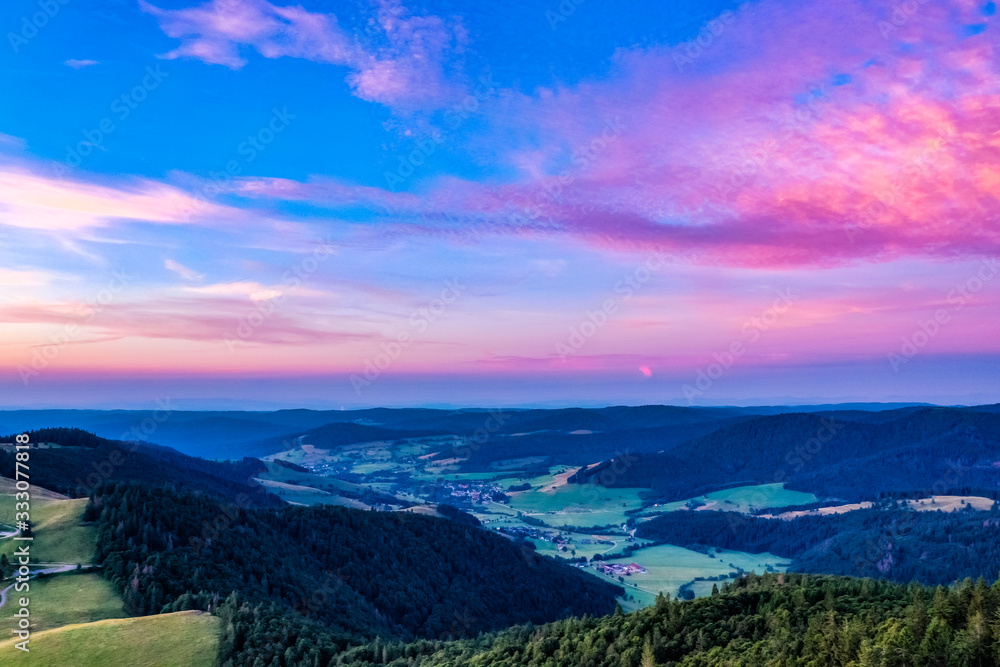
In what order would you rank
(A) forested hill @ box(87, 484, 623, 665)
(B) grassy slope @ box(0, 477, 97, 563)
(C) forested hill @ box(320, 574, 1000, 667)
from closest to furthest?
(C) forested hill @ box(320, 574, 1000, 667)
(A) forested hill @ box(87, 484, 623, 665)
(B) grassy slope @ box(0, 477, 97, 563)

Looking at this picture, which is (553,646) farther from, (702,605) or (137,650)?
(137,650)

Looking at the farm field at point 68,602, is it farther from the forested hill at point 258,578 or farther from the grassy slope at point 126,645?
the grassy slope at point 126,645

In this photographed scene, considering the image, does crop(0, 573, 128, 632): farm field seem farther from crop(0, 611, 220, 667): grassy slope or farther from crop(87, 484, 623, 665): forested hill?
crop(0, 611, 220, 667): grassy slope

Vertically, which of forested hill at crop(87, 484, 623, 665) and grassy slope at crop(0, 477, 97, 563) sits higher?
grassy slope at crop(0, 477, 97, 563)

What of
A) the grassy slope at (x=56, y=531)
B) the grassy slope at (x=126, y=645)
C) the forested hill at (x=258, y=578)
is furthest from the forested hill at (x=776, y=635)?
the grassy slope at (x=56, y=531)

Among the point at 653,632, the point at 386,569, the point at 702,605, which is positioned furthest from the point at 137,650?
the point at 386,569

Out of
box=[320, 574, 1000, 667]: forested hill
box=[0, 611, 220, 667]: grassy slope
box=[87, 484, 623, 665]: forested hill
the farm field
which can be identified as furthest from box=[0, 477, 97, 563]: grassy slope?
box=[320, 574, 1000, 667]: forested hill
